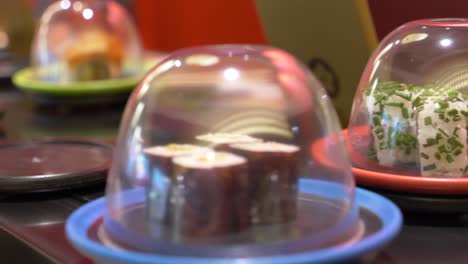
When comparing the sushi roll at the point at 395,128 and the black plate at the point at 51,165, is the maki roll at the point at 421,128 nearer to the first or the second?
the sushi roll at the point at 395,128

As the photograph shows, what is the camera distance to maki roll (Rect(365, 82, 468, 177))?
937mm

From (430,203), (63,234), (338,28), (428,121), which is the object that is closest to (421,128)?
(428,121)

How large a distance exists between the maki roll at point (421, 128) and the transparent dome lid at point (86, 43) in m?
0.98

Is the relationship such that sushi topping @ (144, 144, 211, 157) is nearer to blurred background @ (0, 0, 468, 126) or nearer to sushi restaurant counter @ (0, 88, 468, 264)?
sushi restaurant counter @ (0, 88, 468, 264)

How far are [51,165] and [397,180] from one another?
536 millimetres

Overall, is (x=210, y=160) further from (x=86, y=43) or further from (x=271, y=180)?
(x=86, y=43)

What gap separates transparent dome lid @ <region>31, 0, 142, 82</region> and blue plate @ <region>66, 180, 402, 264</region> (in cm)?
106

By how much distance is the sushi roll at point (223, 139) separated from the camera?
0.79 m

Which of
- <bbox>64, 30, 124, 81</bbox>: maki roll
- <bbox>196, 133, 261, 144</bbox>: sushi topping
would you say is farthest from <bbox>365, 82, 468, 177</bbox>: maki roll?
<bbox>64, 30, 124, 81</bbox>: maki roll

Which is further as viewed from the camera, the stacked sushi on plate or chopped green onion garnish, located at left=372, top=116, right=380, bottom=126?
chopped green onion garnish, located at left=372, top=116, right=380, bottom=126

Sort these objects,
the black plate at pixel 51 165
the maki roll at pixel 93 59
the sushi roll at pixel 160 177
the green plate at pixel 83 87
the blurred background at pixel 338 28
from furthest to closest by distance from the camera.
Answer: the maki roll at pixel 93 59, the green plate at pixel 83 87, the blurred background at pixel 338 28, the black plate at pixel 51 165, the sushi roll at pixel 160 177

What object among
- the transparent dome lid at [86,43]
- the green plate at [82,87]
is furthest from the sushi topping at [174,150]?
the transparent dome lid at [86,43]

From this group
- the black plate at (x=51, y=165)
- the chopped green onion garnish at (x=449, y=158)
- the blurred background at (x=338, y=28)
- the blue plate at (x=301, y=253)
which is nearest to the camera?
the blue plate at (x=301, y=253)

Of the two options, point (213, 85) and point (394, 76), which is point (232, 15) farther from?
point (213, 85)
